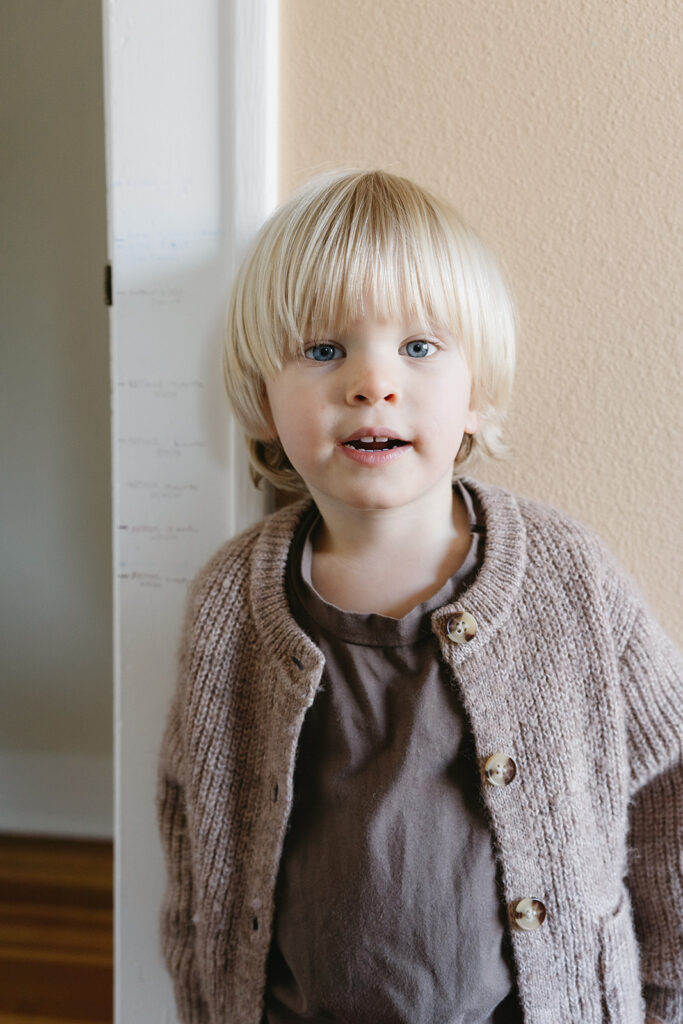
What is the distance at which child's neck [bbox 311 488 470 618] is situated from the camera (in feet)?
2.32

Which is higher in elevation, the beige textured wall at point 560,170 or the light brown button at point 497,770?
the beige textured wall at point 560,170

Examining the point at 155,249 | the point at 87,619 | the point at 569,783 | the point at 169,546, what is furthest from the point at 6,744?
the point at 569,783

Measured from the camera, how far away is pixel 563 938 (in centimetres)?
66

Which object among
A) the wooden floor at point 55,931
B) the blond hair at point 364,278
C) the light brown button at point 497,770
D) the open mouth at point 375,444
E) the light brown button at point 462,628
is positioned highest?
the blond hair at point 364,278

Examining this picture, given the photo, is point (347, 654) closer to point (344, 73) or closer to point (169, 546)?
point (169, 546)

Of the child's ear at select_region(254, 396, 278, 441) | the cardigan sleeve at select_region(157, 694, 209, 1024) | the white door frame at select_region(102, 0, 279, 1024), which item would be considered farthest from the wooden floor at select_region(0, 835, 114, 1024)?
the child's ear at select_region(254, 396, 278, 441)

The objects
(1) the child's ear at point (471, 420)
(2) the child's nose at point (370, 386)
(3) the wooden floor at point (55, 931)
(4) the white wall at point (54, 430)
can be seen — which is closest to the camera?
(2) the child's nose at point (370, 386)

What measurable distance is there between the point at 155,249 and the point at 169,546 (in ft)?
1.04

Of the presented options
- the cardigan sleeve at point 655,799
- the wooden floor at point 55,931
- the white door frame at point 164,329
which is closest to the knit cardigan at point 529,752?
the cardigan sleeve at point 655,799

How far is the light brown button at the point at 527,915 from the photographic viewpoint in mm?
650

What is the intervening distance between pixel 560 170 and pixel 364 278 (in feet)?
0.95

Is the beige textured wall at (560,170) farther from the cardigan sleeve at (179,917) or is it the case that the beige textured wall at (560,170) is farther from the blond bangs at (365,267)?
the cardigan sleeve at (179,917)

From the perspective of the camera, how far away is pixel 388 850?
2.12ft

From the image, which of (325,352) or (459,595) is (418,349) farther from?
(459,595)
